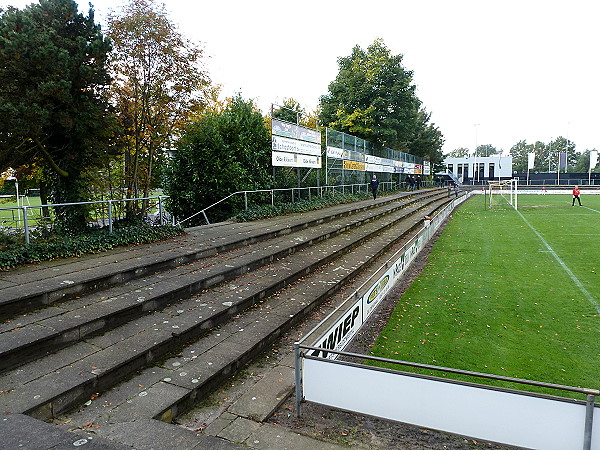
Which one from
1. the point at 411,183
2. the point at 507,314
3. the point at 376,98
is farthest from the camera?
the point at 411,183

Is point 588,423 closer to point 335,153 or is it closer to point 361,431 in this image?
point 361,431

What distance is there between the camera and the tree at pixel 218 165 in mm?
15016

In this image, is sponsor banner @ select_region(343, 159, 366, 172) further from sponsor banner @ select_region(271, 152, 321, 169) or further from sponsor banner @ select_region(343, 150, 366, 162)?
sponsor banner @ select_region(271, 152, 321, 169)

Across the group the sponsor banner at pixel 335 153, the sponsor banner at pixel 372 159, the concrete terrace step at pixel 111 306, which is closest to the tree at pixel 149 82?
the concrete terrace step at pixel 111 306

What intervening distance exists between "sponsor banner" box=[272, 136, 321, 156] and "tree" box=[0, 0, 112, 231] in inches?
266

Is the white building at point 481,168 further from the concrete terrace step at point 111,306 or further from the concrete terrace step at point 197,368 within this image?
the concrete terrace step at point 197,368

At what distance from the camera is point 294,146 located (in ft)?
53.0

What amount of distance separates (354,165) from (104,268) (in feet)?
67.5

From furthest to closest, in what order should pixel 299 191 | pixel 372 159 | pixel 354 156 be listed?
pixel 372 159
pixel 354 156
pixel 299 191

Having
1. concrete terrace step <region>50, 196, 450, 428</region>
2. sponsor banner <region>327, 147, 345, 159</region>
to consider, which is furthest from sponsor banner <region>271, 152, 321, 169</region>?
concrete terrace step <region>50, 196, 450, 428</region>

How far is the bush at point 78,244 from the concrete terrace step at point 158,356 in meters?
2.91

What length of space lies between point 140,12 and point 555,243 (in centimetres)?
1538

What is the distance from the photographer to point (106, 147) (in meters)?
9.32

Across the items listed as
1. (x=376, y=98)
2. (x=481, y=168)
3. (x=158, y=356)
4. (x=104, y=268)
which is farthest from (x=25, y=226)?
(x=481, y=168)
